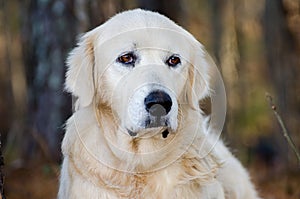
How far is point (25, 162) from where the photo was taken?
7906mm

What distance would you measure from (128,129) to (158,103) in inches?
15.8

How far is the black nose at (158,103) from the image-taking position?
3912 millimetres

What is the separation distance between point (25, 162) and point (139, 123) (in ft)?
13.7

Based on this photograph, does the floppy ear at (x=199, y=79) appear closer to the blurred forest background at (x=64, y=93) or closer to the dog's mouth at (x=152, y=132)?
the dog's mouth at (x=152, y=132)

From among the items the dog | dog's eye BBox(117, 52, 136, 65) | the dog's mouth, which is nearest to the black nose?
the dog's mouth

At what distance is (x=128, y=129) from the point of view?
4227 mm

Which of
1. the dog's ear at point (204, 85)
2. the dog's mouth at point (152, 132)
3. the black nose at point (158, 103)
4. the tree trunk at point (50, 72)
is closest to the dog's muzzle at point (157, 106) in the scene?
the black nose at point (158, 103)

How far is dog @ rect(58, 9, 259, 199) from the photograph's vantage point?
14.3 feet

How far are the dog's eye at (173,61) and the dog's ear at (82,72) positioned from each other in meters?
0.55

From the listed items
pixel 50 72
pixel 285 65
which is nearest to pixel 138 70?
pixel 50 72

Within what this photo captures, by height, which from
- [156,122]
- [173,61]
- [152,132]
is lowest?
[152,132]

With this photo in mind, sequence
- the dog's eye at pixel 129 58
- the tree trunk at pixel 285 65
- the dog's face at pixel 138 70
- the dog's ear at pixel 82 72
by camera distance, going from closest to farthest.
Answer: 1. the dog's face at pixel 138 70
2. the dog's eye at pixel 129 58
3. the dog's ear at pixel 82 72
4. the tree trunk at pixel 285 65

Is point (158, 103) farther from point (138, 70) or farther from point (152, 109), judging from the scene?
point (138, 70)

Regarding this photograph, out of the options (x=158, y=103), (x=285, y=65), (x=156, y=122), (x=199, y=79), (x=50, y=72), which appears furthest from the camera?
(x=285, y=65)
